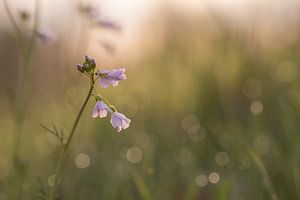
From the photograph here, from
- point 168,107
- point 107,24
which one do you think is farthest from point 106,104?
point 168,107

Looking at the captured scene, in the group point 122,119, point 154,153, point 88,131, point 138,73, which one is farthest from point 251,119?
point 138,73

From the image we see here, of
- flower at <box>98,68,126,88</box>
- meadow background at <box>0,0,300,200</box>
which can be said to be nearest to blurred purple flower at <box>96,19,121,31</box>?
meadow background at <box>0,0,300,200</box>

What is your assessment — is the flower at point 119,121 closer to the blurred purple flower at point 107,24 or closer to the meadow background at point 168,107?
the meadow background at point 168,107

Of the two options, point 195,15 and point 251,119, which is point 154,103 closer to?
point 251,119

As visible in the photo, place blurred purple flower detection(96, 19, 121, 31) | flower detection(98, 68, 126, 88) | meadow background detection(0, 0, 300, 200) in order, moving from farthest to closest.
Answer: blurred purple flower detection(96, 19, 121, 31), meadow background detection(0, 0, 300, 200), flower detection(98, 68, 126, 88)

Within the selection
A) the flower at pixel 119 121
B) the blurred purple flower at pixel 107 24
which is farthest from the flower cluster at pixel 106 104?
the blurred purple flower at pixel 107 24

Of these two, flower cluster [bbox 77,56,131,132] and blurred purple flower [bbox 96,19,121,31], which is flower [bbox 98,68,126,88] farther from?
blurred purple flower [bbox 96,19,121,31]

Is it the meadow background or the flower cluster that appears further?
the meadow background

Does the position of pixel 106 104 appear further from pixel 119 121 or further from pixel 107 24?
pixel 107 24
